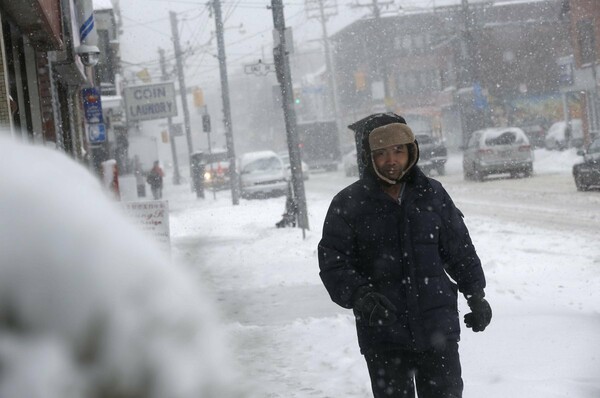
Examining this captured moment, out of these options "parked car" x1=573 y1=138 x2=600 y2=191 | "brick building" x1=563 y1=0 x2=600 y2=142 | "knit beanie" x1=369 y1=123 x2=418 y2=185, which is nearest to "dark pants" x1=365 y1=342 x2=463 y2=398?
"knit beanie" x1=369 y1=123 x2=418 y2=185

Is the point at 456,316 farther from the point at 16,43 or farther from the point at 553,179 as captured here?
the point at 553,179

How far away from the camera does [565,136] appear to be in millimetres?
44750

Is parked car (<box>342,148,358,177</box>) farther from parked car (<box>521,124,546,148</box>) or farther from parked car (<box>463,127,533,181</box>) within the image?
parked car (<box>521,124,546,148</box>)

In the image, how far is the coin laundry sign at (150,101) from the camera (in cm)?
3055

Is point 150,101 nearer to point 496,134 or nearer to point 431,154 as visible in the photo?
point 431,154

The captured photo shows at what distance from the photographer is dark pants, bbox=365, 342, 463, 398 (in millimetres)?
3910

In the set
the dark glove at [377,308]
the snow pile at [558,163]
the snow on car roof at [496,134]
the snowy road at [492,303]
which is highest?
the snow on car roof at [496,134]

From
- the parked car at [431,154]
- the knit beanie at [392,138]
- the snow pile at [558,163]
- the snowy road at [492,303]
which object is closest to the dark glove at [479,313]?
the knit beanie at [392,138]

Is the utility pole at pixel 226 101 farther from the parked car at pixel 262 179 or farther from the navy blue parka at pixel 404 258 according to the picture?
the navy blue parka at pixel 404 258

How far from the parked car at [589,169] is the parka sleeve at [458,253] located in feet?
57.8

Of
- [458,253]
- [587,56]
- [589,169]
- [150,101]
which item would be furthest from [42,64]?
[587,56]

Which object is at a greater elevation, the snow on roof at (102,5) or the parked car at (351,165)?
the snow on roof at (102,5)

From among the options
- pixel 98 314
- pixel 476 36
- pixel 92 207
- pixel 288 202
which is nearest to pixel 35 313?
pixel 98 314

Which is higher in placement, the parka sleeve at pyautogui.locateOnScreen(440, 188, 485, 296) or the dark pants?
the parka sleeve at pyautogui.locateOnScreen(440, 188, 485, 296)
